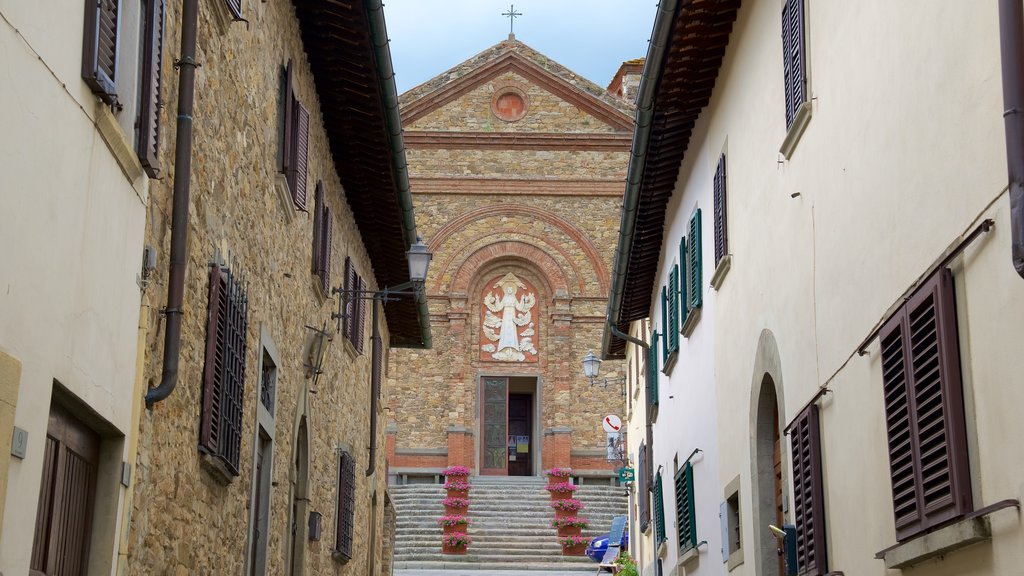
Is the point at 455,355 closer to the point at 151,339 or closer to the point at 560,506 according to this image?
the point at 560,506

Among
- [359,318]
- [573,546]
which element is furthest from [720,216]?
[573,546]

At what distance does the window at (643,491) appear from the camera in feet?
68.9

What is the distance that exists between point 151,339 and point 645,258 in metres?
11.1

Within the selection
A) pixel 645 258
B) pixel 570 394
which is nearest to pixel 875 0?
pixel 645 258

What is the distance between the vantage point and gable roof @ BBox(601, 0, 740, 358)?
1076 cm

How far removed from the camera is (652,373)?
1928 centimetres

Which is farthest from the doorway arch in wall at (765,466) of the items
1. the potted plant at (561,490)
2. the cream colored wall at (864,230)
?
the potted plant at (561,490)

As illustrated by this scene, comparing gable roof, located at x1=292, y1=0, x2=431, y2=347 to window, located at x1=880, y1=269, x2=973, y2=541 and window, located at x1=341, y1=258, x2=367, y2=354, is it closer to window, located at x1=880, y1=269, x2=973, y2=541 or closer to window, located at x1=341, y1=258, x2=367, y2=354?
window, located at x1=341, y1=258, x2=367, y2=354

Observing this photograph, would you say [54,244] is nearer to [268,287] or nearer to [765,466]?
[268,287]

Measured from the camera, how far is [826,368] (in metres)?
8.17

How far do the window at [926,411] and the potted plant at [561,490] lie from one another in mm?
25461

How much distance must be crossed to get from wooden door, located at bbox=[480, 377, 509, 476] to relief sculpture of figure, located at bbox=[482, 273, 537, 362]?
30.4 inches

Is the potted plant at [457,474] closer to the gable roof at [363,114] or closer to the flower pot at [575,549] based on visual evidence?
the flower pot at [575,549]

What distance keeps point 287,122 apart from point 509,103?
27.8 metres
